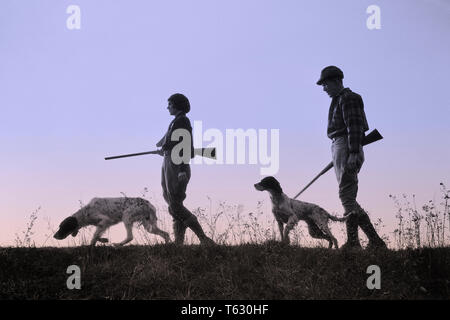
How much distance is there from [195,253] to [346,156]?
3012 millimetres

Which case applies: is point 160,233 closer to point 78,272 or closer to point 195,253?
point 195,253

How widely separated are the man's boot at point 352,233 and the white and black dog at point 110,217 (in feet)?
11.3

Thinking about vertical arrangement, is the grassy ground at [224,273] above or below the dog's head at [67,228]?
below

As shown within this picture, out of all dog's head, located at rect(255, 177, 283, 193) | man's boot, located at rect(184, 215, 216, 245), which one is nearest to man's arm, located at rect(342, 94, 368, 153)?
dog's head, located at rect(255, 177, 283, 193)

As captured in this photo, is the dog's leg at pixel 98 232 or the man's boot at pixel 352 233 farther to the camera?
the dog's leg at pixel 98 232

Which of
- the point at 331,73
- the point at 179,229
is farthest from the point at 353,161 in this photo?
the point at 179,229

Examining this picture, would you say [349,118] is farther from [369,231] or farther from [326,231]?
A: [326,231]

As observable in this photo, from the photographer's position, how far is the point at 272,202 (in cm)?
980

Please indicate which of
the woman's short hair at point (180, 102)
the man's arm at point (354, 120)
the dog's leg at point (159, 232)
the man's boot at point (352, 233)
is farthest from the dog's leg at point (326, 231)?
the woman's short hair at point (180, 102)

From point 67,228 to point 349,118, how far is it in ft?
19.0

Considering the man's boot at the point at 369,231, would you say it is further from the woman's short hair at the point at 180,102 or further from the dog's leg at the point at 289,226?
the woman's short hair at the point at 180,102

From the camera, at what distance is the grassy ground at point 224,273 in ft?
23.0

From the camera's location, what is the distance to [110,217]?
10.1 meters
